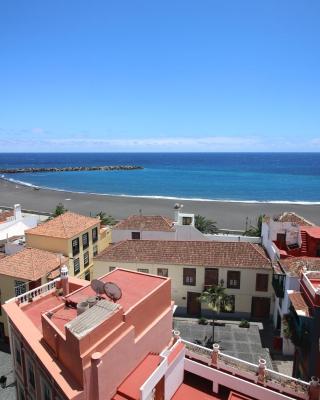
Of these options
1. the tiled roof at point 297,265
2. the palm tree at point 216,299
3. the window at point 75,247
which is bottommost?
the palm tree at point 216,299

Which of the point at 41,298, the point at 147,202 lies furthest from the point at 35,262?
the point at 147,202

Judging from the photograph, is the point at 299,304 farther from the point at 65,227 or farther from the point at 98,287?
the point at 65,227

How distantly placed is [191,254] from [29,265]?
14.8 m

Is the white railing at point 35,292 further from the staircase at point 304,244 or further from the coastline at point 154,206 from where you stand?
the coastline at point 154,206

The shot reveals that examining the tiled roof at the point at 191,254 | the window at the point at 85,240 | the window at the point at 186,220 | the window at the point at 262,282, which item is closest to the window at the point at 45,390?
the tiled roof at the point at 191,254

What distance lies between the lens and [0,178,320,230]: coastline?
2934 inches

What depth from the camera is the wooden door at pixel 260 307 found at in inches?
1289

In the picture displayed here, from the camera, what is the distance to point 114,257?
3500cm

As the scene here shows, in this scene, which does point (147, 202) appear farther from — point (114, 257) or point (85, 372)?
point (85, 372)

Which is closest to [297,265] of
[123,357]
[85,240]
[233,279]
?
[233,279]

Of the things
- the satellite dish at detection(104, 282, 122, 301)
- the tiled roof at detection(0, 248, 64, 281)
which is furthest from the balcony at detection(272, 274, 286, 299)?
the tiled roof at detection(0, 248, 64, 281)

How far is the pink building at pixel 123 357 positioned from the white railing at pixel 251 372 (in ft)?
0.13

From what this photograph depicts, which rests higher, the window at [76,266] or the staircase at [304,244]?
the staircase at [304,244]

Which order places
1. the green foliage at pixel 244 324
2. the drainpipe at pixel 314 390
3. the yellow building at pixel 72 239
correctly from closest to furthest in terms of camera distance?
the drainpipe at pixel 314 390, the green foliage at pixel 244 324, the yellow building at pixel 72 239
